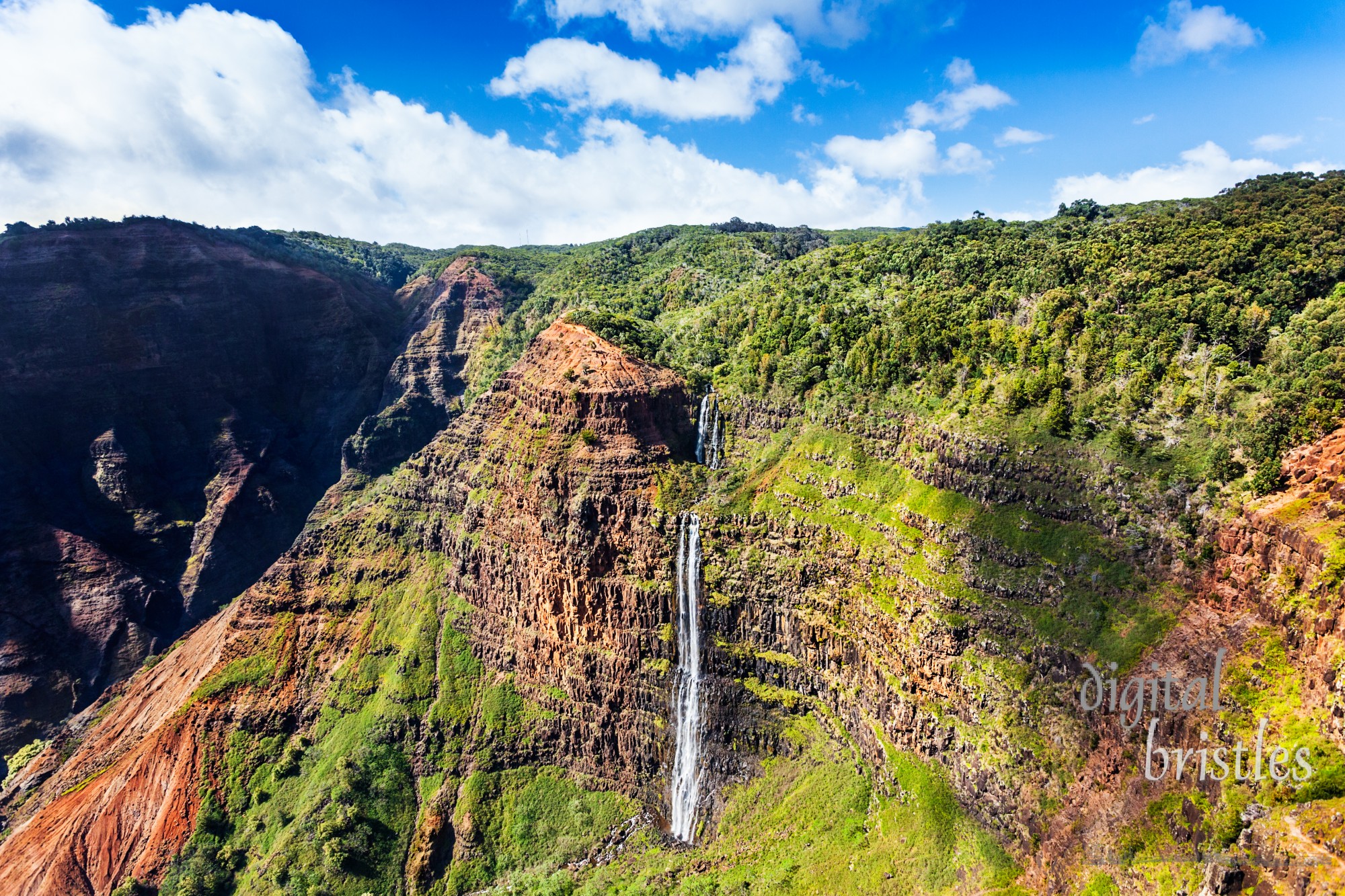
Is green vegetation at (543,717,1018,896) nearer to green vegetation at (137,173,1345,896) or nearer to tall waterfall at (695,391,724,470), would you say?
green vegetation at (137,173,1345,896)

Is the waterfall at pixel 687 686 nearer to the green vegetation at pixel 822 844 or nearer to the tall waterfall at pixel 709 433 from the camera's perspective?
the green vegetation at pixel 822 844

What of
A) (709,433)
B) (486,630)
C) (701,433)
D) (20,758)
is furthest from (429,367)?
(20,758)

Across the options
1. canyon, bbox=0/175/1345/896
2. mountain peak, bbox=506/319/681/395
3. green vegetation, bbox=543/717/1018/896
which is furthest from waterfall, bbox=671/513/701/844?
mountain peak, bbox=506/319/681/395

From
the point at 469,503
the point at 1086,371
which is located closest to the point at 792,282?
the point at 1086,371

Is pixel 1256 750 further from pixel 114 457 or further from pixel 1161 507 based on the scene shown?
pixel 114 457

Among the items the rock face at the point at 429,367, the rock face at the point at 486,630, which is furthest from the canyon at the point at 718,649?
the rock face at the point at 429,367

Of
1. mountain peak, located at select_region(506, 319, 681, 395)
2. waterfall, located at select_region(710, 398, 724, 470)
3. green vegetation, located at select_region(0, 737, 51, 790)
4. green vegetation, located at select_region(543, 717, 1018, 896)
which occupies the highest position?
mountain peak, located at select_region(506, 319, 681, 395)
